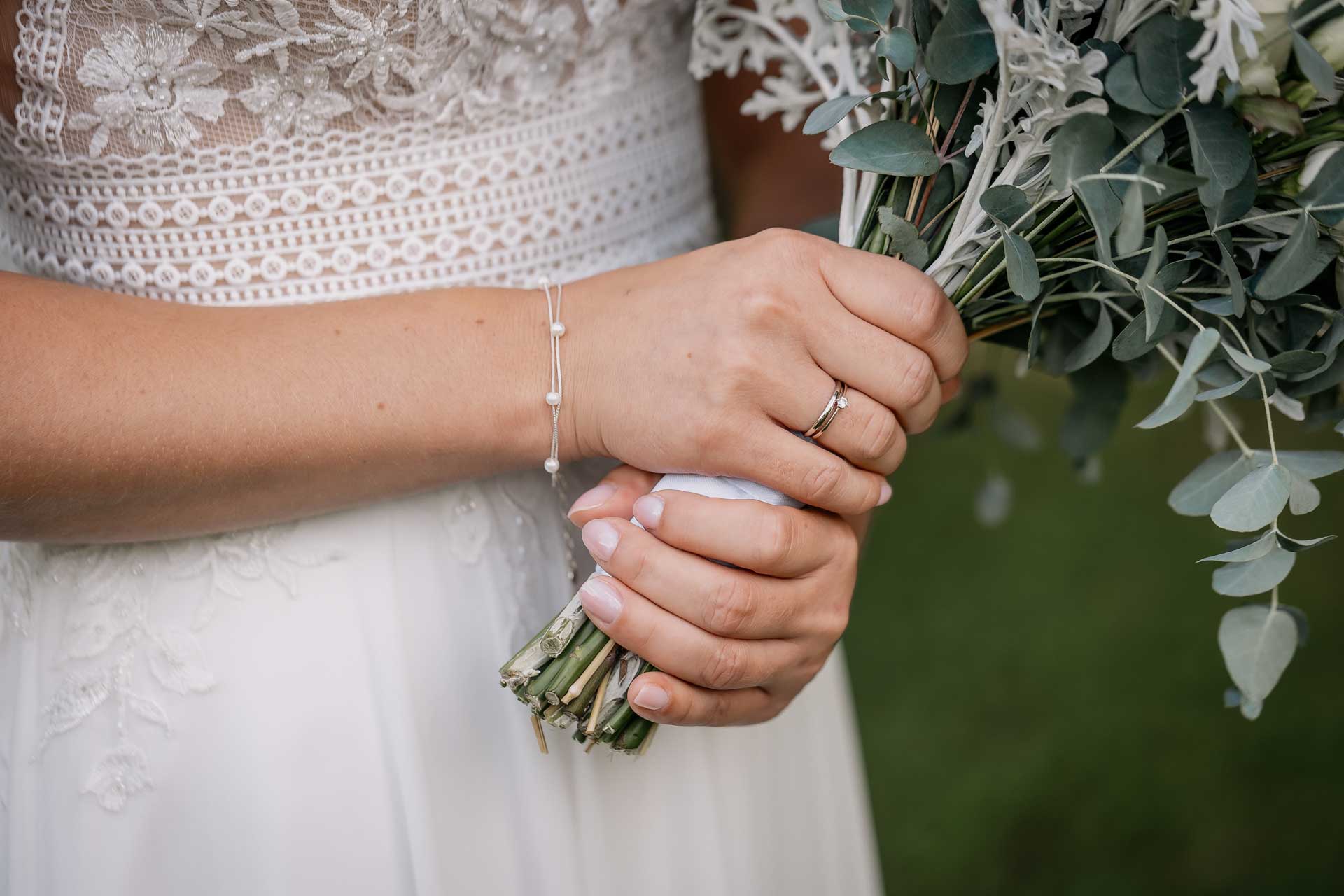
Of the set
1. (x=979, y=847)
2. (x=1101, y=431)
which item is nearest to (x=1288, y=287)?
(x=1101, y=431)

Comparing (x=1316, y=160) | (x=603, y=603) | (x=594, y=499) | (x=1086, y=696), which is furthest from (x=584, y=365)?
(x=1086, y=696)

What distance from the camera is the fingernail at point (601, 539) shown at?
1.03 metres

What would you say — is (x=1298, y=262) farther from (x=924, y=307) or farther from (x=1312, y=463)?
(x=924, y=307)

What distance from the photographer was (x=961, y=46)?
0.92 metres

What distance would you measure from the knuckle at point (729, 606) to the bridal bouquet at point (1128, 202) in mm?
100

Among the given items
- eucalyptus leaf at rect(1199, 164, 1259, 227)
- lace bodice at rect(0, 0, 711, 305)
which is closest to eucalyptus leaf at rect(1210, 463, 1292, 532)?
eucalyptus leaf at rect(1199, 164, 1259, 227)

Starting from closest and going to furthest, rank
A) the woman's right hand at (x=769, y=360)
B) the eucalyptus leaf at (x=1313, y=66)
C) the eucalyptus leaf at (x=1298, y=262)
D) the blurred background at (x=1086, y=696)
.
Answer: the eucalyptus leaf at (x=1313, y=66) → the eucalyptus leaf at (x=1298, y=262) → the woman's right hand at (x=769, y=360) → the blurred background at (x=1086, y=696)

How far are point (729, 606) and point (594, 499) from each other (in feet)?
0.60

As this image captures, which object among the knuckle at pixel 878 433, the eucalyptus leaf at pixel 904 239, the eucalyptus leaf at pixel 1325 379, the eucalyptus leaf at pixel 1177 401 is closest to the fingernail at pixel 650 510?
the knuckle at pixel 878 433

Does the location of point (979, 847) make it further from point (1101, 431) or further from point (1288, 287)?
point (1288, 287)

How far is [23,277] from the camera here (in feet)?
3.37

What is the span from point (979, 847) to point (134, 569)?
117 inches

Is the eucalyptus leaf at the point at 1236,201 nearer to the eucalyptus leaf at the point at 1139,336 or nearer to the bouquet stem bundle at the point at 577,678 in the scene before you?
the eucalyptus leaf at the point at 1139,336

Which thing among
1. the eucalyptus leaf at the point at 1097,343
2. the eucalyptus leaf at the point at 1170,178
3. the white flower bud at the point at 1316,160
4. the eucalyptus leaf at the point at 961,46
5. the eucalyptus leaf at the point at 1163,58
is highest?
the eucalyptus leaf at the point at 961,46
